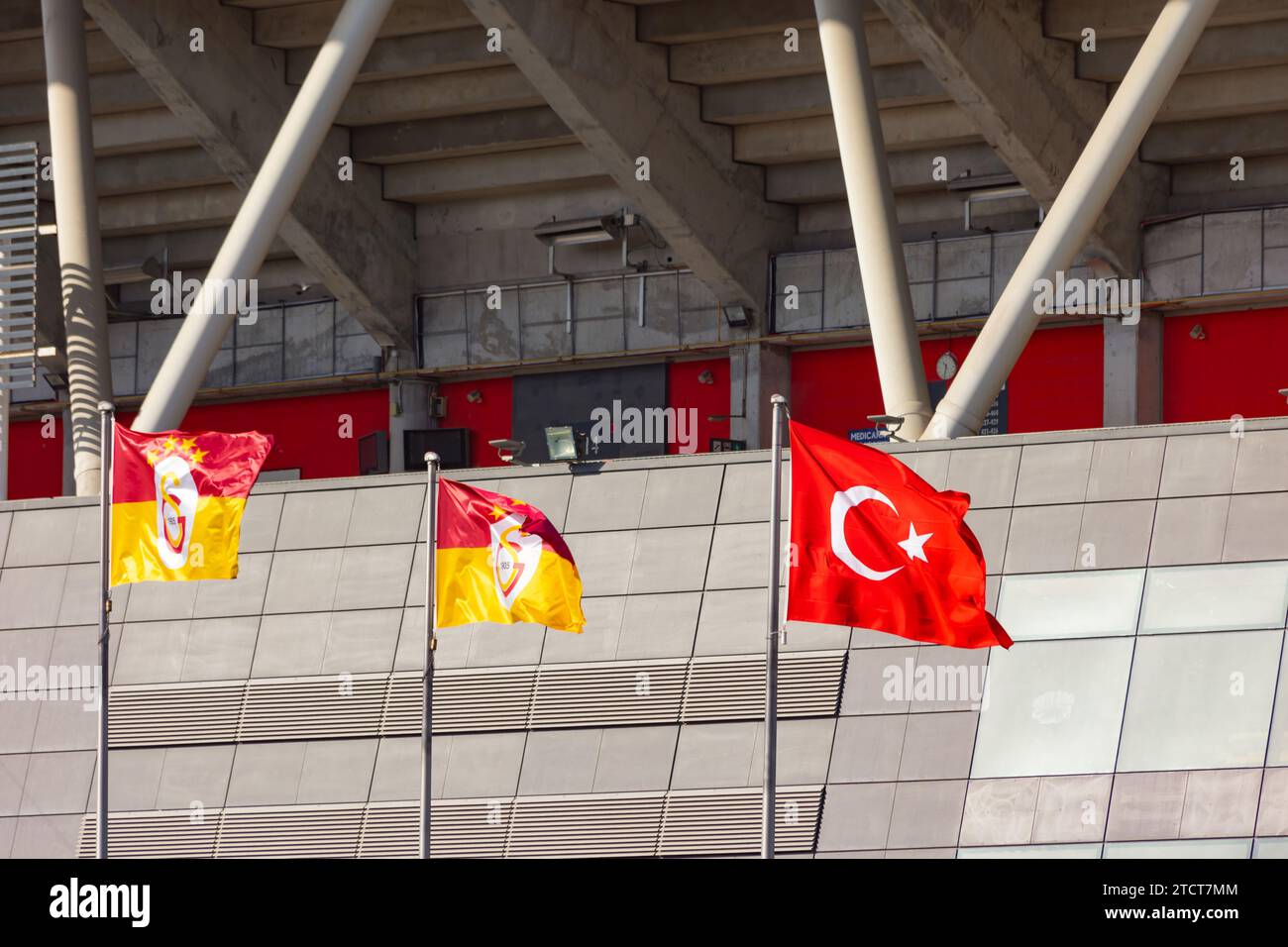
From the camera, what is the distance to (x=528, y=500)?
870 inches

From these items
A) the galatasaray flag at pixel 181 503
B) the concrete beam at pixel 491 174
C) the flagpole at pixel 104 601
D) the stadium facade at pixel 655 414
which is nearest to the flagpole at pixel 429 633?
the galatasaray flag at pixel 181 503

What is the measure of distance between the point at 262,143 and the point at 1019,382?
1003cm

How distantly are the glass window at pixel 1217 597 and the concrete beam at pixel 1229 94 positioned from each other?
856 centimetres

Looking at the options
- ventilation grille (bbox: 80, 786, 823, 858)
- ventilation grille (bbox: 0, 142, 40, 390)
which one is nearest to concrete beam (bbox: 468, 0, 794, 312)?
ventilation grille (bbox: 0, 142, 40, 390)

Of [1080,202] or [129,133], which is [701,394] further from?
[129,133]

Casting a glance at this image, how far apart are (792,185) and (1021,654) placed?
11205mm

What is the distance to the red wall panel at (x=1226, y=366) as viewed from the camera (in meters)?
25.8

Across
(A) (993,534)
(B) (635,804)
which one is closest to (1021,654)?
(A) (993,534)

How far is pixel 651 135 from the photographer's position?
27141mm

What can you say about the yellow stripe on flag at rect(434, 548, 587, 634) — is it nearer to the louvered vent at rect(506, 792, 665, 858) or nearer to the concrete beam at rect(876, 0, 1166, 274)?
the louvered vent at rect(506, 792, 665, 858)

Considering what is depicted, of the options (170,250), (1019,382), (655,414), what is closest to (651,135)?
(655,414)

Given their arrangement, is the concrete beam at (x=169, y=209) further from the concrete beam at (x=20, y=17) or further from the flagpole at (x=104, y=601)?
the flagpole at (x=104, y=601)
